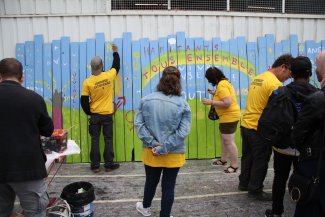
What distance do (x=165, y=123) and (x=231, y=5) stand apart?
4.08m

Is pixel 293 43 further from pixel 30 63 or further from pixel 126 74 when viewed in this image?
pixel 30 63

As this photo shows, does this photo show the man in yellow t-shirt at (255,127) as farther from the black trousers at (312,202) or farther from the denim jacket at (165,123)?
the black trousers at (312,202)

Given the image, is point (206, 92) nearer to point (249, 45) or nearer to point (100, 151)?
point (249, 45)

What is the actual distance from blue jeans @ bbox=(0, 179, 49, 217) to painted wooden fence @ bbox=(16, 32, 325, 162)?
10.3 ft

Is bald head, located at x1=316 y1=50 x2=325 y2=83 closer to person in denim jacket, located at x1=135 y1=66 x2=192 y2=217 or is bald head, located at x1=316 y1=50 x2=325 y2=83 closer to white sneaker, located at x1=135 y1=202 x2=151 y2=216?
person in denim jacket, located at x1=135 y1=66 x2=192 y2=217

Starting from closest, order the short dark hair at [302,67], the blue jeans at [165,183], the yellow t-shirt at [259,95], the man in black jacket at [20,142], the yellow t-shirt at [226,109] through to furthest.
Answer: the man in black jacket at [20,142] → the short dark hair at [302,67] → the blue jeans at [165,183] → the yellow t-shirt at [259,95] → the yellow t-shirt at [226,109]

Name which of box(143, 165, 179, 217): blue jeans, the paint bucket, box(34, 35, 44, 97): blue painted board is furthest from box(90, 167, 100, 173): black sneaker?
box(143, 165, 179, 217): blue jeans

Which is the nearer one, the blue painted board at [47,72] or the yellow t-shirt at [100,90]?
the yellow t-shirt at [100,90]

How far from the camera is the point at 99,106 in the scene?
19.6ft

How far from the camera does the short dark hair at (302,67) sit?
142 inches

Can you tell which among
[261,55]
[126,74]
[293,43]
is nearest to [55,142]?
[126,74]

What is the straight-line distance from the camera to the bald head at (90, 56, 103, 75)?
5840 mm

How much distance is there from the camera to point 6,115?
3.09 m

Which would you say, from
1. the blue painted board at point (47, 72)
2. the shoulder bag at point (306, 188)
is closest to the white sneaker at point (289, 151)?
the shoulder bag at point (306, 188)
